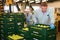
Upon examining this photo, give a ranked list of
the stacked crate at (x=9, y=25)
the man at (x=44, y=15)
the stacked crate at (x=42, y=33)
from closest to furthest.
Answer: the stacked crate at (x=42, y=33) < the man at (x=44, y=15) < the stacked crate at (x=9, y=25)

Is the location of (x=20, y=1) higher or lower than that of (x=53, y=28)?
higher

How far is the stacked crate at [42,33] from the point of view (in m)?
3.38

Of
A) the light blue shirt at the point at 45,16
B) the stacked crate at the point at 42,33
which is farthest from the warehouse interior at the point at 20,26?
the light blue shirt at the point at 45,16

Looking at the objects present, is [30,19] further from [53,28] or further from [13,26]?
[53,28]

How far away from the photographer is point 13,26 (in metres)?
4.91

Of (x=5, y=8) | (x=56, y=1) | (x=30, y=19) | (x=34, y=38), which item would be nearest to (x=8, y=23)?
(x=30, y=19)

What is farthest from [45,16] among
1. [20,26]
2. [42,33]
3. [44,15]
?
[20,26]

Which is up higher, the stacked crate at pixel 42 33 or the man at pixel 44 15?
the man at pixel 44 15

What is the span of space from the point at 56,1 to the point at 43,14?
2.60 m

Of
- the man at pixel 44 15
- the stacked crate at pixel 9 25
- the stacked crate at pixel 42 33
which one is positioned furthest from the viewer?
the stacked crate at pixel 9 25

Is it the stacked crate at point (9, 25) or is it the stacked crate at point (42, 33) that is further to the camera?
the stacked crate at point (9, 25)

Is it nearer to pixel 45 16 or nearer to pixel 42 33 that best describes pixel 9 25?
pixel 45 16

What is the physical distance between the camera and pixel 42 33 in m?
3.38

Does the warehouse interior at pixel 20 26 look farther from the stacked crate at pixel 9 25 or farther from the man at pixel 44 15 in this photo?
the man at pixel 44 15
